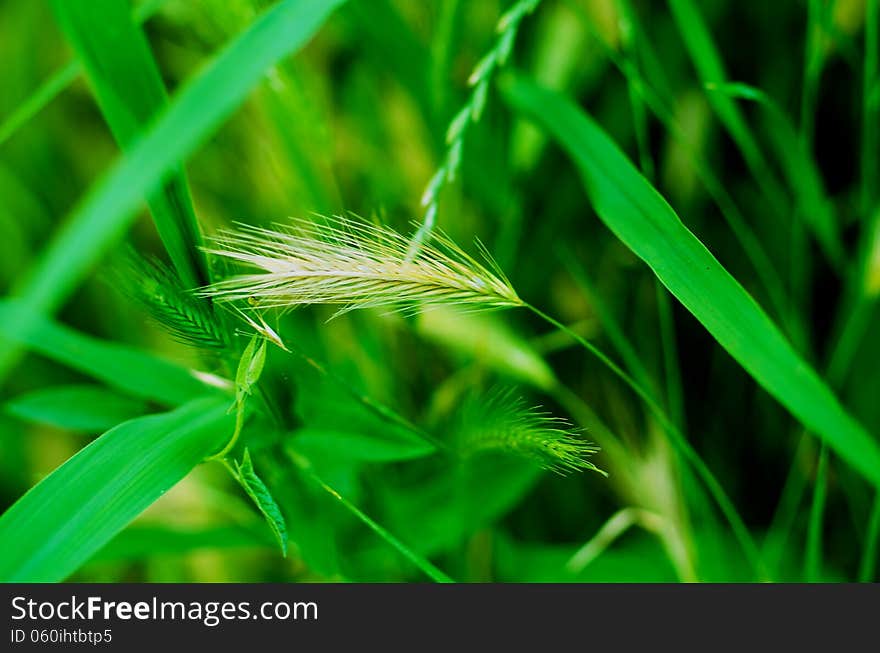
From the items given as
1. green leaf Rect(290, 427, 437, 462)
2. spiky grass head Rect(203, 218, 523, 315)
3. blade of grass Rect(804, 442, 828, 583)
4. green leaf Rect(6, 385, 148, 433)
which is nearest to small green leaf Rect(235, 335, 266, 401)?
spiky grass head Rect(203, 218, 523, 315)

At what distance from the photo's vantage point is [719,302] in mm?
480

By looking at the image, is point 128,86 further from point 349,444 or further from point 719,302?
point 719,302

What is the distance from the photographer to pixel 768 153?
1013 mm

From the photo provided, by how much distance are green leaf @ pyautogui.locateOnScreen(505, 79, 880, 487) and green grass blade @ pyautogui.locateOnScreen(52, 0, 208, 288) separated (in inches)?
11.7

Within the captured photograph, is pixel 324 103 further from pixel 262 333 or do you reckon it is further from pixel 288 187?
pixel 262 333

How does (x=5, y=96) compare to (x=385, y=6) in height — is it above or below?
above

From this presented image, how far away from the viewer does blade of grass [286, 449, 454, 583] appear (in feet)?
1.50

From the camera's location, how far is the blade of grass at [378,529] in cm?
46

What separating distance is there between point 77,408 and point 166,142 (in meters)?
0.41

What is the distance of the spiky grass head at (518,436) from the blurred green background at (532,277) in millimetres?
157

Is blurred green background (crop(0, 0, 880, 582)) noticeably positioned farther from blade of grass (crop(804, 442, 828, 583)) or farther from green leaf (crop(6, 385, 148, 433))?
blade of grass (crop(804, 442, 828, 583))
